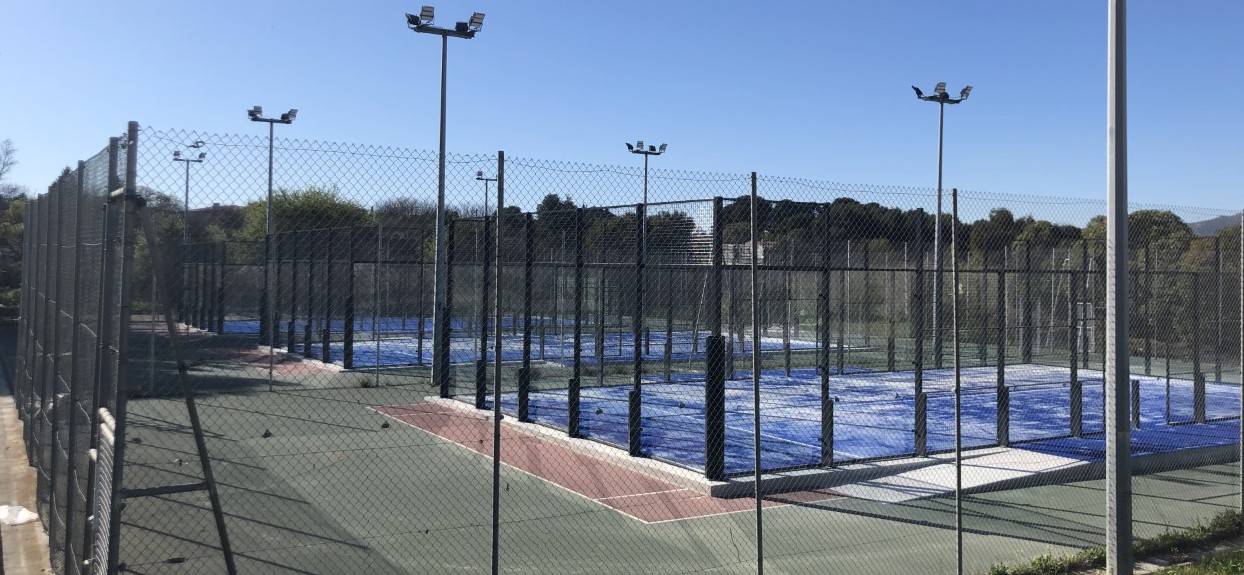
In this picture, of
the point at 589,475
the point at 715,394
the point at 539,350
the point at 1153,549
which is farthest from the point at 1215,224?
the point at 539,350

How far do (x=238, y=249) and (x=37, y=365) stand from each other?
15.6m

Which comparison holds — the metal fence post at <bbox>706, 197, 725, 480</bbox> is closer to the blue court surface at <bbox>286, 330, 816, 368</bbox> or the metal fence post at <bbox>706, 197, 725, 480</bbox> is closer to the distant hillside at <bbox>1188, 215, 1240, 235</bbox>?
the distant hillside at <bbox>1188, 215, 1240, 235</bbox>

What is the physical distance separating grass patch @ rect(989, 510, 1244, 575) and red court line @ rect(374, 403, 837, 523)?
→ 102 inches

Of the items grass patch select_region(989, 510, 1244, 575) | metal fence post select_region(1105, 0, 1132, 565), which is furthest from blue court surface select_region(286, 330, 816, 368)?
metal fence post select_region(1105, 0, 1132, 565)

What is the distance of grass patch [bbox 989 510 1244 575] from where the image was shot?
6582mm

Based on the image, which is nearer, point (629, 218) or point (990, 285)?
point (629, 218)

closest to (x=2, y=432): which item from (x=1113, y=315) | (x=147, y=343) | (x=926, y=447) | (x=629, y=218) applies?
(x=629, y=218)

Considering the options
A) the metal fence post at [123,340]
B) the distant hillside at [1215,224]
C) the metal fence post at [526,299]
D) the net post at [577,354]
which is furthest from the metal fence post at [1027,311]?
the metal fence post at [123,340]

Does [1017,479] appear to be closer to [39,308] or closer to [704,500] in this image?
[704,500]

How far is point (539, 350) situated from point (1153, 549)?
18450 mm

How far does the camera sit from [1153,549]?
727 centimetres

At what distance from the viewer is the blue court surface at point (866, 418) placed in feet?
38.0

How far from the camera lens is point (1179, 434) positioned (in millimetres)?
13023

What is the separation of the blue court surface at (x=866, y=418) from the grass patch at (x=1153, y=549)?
319 cm
